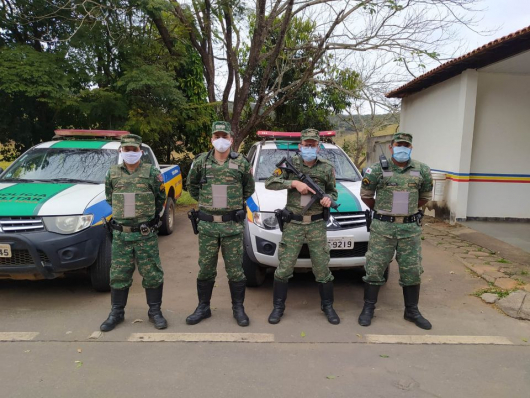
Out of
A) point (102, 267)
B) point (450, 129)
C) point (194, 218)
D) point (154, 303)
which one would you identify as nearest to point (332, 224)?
point (194, 218)

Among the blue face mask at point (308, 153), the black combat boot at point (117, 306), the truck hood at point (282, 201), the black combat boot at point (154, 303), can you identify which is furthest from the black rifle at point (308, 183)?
the black combat boot at point (117, 306)

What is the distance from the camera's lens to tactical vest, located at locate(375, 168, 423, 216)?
365cm

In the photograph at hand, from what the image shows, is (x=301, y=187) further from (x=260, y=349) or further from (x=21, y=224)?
(x=21, y=224)

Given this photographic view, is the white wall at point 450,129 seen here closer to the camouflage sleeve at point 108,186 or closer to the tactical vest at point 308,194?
the tactical vest at point 308,194

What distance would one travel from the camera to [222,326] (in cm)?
369

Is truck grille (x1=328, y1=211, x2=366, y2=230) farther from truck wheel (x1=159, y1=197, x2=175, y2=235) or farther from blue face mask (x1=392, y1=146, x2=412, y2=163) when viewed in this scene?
truck wheel (x1=159, y1=197, x2=175, y2=235)

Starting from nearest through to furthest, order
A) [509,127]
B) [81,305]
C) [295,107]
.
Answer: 1. [81,305]
2. [509,127]
3. [295,107]

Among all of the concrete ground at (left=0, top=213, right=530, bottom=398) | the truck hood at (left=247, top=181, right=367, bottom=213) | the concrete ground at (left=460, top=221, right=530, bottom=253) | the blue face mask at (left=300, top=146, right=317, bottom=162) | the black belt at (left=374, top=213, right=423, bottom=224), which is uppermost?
the blue face mask at (left=300, top=146, right=317, bottom=162)

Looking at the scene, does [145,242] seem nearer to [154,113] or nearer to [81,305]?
[81,305]

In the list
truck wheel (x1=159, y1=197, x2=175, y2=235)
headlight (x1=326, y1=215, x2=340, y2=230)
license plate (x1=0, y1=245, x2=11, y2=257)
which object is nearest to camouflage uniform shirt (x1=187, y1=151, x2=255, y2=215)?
headlight (x1=326, y1=215, x2=340, y2=230)

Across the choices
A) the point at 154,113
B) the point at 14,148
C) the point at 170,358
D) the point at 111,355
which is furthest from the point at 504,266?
the point at 14,148

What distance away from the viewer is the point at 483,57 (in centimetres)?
730

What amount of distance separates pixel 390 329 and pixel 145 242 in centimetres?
235

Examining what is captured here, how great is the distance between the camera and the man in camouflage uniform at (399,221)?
3.66m
